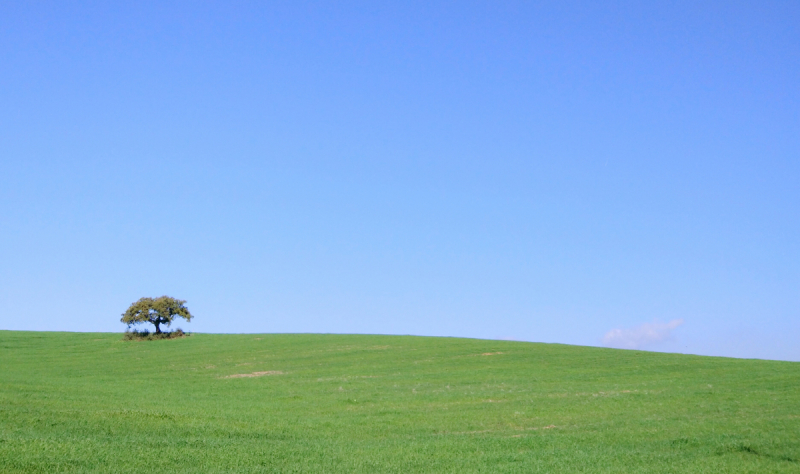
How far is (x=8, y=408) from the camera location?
19062 millimetres

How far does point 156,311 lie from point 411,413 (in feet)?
152

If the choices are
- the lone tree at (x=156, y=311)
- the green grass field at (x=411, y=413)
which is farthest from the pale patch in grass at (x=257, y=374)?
the lone tree at (x=156, y=311)

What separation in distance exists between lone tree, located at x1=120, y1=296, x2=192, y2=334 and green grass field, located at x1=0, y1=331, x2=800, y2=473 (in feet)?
50.5

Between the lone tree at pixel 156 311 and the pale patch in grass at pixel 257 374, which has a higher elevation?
the lone tree at pixel 156 311

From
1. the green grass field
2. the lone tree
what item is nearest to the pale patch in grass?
the green grass field

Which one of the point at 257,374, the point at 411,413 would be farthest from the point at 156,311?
the point at 411,413

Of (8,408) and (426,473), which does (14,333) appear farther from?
(426,473)

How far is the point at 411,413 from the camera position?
78.9ft

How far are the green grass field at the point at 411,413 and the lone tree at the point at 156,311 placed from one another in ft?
50.5

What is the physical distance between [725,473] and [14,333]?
7504 centimetres

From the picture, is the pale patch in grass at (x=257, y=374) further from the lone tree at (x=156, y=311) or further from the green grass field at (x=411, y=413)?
the lone tree at (x=156, y=311)

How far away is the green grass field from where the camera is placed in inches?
581

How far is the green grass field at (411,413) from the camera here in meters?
14.8

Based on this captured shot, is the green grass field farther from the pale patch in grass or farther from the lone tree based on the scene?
the lone tree
